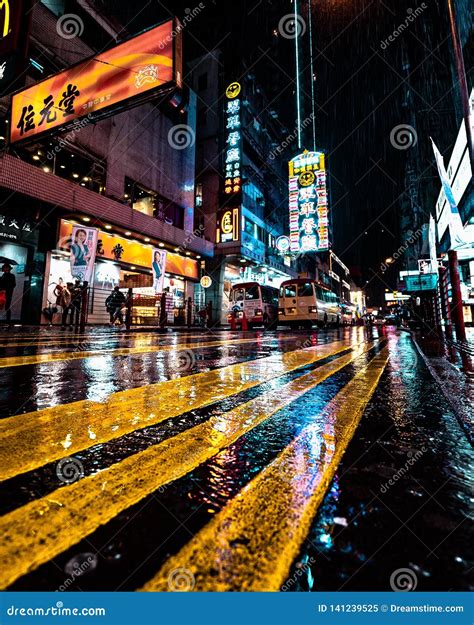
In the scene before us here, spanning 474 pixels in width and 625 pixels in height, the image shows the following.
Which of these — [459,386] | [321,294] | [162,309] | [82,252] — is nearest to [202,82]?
[321,294]

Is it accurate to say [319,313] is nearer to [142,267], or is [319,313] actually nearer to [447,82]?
[142,267]

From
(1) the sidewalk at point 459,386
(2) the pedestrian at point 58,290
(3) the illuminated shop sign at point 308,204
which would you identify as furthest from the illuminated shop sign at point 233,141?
(1) the sidewalk at point 459,386

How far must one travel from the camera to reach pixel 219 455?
945 millimetres

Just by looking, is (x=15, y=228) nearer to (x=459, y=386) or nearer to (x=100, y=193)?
(x=100, y=193)

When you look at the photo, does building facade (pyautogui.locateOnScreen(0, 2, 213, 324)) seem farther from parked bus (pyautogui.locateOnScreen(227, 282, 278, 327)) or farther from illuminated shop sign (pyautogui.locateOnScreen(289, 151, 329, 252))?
illuminated shop sign (pyautogui.locateOnScreen(289, 151, 329, 252))

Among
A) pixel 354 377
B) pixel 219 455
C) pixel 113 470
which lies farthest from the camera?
pixel 354 377

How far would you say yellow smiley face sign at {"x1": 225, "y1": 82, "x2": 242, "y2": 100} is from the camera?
2441 centimetres

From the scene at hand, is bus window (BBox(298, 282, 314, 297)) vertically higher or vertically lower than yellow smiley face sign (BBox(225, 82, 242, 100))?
lower

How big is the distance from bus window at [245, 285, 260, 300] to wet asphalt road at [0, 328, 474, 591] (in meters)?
15.6

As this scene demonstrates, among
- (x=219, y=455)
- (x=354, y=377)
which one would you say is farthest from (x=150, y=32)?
(x=219, y=455)

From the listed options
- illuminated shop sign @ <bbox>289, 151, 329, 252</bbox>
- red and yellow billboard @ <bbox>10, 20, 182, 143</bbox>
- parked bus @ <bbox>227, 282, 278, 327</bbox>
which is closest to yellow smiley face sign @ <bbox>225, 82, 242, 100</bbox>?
illuminated shop sign @ <bbox>289, 151, 329, 252</bbox>

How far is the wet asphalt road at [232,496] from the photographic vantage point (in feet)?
1.64
